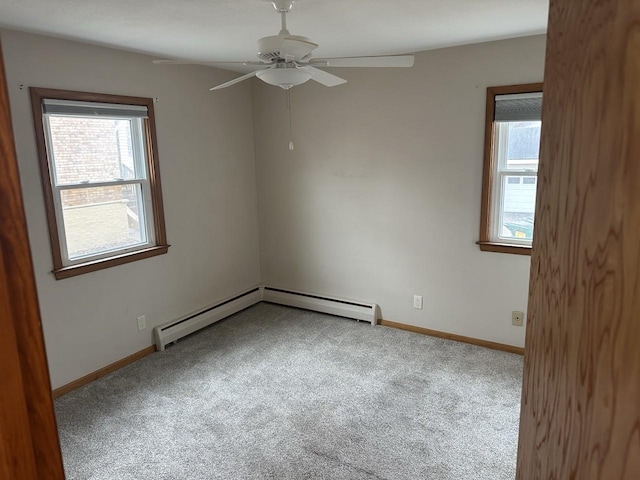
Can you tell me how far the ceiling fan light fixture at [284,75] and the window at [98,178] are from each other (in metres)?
1.55

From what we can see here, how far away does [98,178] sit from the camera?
3252 millimetres

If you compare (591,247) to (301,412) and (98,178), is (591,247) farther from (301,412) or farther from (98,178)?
(98,178)

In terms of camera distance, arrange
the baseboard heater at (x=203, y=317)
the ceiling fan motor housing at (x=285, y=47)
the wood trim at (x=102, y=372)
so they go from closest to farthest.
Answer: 1. the ceiling fan motor housing at (x=285, y=47)
2. the wood trim at (x=102, y=372)
3. the baseboard heater at (x=203, y=317)

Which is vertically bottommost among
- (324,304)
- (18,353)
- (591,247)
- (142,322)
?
(324,304)

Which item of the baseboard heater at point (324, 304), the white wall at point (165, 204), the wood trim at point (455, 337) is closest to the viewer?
the white wall at point (165, 204)

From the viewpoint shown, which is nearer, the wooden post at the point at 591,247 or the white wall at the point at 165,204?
the wooden post at the point at 591,247

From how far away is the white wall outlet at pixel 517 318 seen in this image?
3463 millimetres

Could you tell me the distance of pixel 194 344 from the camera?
3.79 metres

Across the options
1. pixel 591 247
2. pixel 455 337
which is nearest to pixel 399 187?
pixel 455 337

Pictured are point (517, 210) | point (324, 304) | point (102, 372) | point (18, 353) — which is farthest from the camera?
point (324, 304)

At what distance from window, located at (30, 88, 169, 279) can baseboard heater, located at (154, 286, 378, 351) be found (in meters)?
0.70

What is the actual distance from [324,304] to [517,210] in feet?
6.53

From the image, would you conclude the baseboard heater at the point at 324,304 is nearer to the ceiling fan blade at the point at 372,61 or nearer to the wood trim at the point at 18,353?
Answer: the ceiling fan blade at the point at 372,61

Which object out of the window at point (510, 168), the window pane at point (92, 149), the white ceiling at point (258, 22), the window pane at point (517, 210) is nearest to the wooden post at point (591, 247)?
the white ceiling at point (258, 22)
